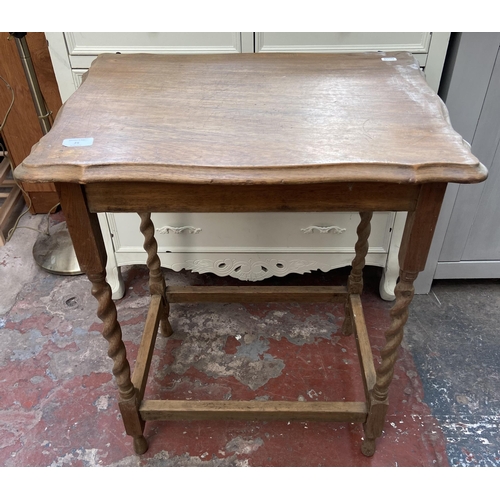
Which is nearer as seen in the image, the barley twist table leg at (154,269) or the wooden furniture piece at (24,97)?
the barley twist table leg at (154,269)

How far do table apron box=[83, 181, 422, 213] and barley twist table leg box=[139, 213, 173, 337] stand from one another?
1.75 ft

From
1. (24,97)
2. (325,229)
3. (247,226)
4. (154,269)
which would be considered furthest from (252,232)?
(24,97)

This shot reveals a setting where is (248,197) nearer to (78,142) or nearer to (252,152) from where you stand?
(252,152)

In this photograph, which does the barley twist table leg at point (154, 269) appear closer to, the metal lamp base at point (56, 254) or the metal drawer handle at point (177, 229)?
the metal drawer handle at point (177, 229)

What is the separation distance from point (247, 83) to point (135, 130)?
35 cm

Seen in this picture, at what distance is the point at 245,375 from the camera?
1660 mm

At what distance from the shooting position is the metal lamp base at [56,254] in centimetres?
210

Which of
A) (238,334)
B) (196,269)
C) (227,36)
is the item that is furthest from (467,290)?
(227,36)

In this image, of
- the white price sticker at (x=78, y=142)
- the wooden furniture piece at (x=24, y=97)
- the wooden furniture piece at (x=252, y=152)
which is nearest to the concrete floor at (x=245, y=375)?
the wooden furniture piece at (x=252, y=152)

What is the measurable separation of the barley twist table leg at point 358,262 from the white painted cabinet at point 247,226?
0.14m

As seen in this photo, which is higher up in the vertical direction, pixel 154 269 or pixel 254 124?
pixel 254 124

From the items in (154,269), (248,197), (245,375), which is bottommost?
(245,375)

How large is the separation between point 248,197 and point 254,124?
0.59 feet

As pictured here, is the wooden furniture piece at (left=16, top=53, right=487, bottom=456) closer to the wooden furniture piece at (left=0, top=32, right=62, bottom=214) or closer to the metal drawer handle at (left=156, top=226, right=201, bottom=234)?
the metal drawer handle at (left=156, top=226, right=201, bottom=234)
